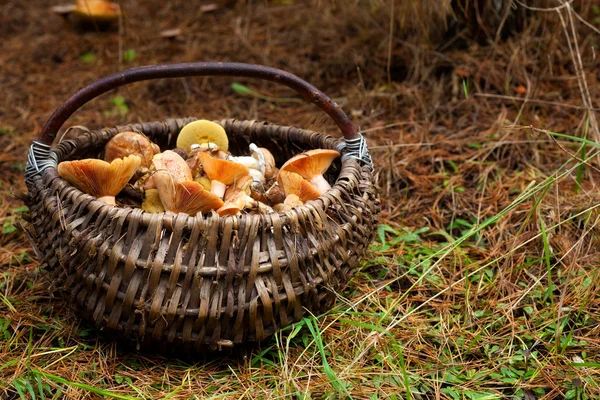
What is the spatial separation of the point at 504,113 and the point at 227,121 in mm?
1341

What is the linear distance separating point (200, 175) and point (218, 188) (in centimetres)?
10

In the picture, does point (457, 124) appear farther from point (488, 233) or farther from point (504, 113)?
point (488, 233)

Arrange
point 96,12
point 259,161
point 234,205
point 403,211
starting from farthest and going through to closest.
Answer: point 96,12 → point 403,211 → point 259,161 → point 234,205

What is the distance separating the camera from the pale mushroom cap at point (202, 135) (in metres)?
1.94

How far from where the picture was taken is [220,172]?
1.75 metres

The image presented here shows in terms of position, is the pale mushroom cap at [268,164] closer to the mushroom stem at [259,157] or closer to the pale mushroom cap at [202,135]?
the mushroom stem at [259,157]

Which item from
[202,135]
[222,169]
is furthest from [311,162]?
[202,135]

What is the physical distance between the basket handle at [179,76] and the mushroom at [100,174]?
18 centimetres

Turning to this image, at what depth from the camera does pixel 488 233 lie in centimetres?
207

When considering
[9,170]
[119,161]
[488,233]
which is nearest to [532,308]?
[488,233]

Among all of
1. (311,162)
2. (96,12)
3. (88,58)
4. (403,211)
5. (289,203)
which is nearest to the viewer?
(289,203)

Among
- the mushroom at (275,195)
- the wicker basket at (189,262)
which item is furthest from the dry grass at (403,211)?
the mushroom at (275,195)

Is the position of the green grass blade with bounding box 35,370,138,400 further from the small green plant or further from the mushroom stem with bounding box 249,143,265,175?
the small green plant

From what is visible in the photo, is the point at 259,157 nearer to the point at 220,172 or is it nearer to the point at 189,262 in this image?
the point at 220,172
